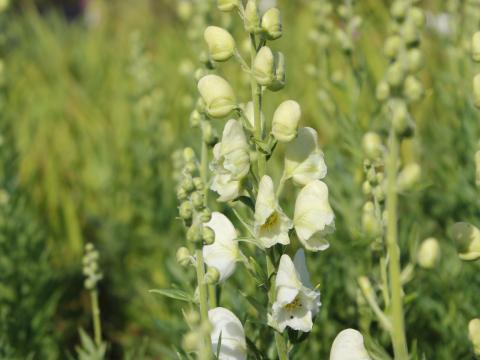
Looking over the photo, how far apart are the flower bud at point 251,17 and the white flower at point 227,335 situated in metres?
0.47

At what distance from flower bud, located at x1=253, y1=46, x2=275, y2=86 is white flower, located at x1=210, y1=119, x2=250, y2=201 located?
0.27ft

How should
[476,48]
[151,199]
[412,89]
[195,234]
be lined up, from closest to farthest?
[412,89]
[195,234]
[476,48]
[151,199]

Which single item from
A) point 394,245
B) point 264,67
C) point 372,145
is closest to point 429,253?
point 394,245

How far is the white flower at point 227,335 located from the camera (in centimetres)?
112

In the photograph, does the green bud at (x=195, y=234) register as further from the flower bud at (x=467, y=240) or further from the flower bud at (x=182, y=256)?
the flower bud at (x=467, y=240)

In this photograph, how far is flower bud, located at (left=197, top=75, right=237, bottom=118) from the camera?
1.16m

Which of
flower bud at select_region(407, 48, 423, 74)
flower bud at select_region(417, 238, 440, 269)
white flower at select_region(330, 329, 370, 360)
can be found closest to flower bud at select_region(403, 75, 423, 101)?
flower bud at select_region(407, 48, 423, 74)

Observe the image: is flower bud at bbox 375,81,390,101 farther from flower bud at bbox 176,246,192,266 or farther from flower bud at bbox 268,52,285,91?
flower bud at bbox 176,246,192,266

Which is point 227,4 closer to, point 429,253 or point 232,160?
point 232,160

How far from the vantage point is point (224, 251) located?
1176 mm

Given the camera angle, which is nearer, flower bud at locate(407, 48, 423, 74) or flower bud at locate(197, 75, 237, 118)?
flower bud at locate(407, 48, 423, 74)

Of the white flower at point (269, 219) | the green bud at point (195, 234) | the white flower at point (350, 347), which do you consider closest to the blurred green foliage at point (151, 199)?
the white flower at point (350, 347)

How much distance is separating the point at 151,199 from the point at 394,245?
1.94 metres

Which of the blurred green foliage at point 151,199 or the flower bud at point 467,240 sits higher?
the flower bud at point 467,240
